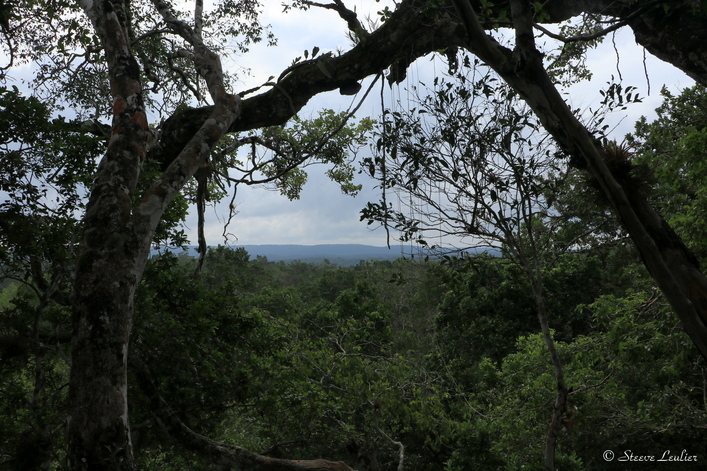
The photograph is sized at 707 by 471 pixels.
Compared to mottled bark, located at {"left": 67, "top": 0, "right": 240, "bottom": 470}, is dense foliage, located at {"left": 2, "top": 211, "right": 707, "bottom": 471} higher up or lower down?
lower down

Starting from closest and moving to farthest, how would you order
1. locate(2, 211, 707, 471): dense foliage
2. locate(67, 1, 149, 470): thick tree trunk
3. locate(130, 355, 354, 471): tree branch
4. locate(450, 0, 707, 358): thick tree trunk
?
locate(67, 1, 149, 470): thick tree trunk
locate(450, 0, 707, 358): thick tree trunk
locate(130, 355, 354, 471): tree branch
locate(2, 211, 707, 471): dense foliage

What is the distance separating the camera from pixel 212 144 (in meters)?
3.43

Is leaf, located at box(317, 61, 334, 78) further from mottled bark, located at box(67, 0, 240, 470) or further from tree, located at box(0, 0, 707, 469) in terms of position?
mottled bark, located at box(67, 0, 240, 470)

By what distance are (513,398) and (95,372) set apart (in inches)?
328

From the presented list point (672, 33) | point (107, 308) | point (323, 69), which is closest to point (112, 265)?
point (107, 308)

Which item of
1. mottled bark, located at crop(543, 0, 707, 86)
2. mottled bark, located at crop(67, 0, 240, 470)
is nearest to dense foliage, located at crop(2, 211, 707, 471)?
mottled bark, located at crop(67, 0, 240, 470)

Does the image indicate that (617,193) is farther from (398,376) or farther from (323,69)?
(398,376)

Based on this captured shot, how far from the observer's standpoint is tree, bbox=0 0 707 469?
7.18 feet

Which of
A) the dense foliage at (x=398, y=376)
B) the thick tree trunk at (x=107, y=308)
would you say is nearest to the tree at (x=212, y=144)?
the thick tree trunk at (x=107, y=308)

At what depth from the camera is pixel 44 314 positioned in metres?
3.95

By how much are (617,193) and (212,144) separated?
266 cm

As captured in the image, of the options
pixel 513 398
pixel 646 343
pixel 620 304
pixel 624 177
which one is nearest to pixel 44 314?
pixel 624 177

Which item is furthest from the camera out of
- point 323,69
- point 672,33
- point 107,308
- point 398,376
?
point 398,376

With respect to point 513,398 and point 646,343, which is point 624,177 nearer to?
point 646,343
